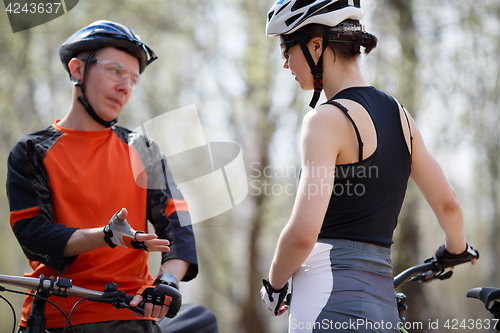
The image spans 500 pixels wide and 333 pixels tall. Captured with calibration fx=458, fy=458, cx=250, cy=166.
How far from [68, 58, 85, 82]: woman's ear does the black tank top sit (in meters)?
1.83

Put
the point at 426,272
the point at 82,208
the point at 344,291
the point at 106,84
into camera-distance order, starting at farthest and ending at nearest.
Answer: the point at 426,272, the point at 106,84, the point at 82,208, the point at 344,291

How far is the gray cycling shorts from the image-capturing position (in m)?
1.97

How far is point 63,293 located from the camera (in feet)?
7.22

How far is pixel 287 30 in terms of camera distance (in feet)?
7.72

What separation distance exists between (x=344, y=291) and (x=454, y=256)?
1.28 metres

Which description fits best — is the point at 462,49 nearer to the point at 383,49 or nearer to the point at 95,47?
the point at 383,49

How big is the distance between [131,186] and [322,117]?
54.6 inches

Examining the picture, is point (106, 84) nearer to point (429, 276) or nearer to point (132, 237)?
point (132, 237)

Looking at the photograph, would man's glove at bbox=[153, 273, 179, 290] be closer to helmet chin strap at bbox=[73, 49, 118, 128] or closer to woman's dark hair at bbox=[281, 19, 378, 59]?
helmet chin strap at bbox=[73, 49, 118, 128]

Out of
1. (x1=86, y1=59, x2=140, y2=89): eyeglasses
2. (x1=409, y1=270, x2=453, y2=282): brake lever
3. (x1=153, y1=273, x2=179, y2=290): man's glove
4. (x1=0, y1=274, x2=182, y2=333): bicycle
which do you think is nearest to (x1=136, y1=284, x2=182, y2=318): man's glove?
(x1=0, y1=274, x2=182, y2=333): bicycle

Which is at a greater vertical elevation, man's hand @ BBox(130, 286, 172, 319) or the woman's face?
the woman's face

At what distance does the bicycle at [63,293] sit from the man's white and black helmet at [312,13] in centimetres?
148

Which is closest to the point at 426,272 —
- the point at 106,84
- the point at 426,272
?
the point at 426,272

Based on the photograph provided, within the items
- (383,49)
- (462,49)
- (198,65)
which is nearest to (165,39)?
(198,65)
